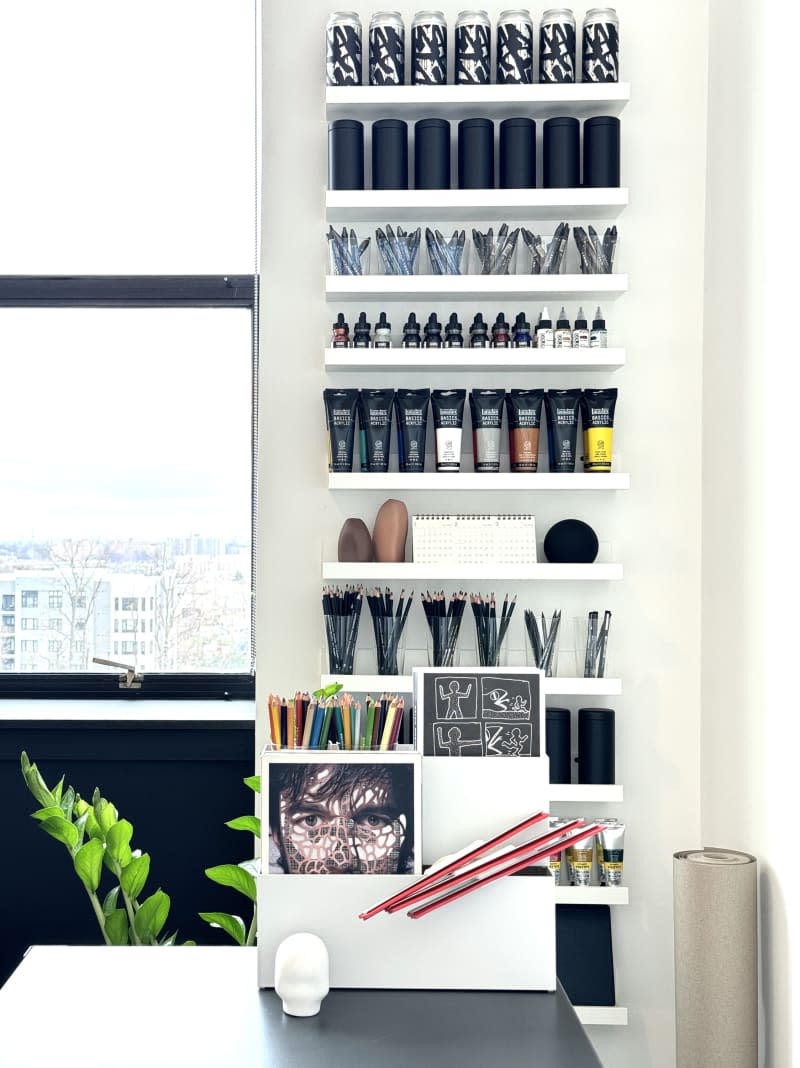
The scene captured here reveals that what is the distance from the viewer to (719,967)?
2.21m

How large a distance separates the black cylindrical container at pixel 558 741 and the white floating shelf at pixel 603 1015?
1.77 ft

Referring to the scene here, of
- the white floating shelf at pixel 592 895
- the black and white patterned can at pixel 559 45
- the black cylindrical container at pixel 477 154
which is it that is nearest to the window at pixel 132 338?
the black cylindrical container at pixel 477 154

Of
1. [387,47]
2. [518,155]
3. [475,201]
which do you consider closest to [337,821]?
[475,201]

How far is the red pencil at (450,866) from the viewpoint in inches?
54.8

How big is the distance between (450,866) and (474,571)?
1.28 m

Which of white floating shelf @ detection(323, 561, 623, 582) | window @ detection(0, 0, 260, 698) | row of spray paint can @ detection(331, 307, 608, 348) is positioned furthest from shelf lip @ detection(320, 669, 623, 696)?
row of spray paint can @ detection(331, 307, 608, 348)

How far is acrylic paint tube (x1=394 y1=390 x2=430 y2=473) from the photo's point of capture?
8.70 feet

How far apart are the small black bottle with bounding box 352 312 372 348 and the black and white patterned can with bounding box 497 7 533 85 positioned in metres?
0.69

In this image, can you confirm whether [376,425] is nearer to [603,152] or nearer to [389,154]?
[389,154]

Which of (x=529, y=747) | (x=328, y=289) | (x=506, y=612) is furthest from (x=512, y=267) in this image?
(x=529, y=747)

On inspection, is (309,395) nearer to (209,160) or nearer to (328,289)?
(328,289)

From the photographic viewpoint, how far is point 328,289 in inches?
105

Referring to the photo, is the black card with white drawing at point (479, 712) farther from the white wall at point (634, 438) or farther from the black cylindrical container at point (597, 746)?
the white wall at point (634, 438)

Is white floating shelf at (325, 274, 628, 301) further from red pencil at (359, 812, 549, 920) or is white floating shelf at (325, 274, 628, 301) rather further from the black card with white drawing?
red pencil at (359, 812, 549, 920)
